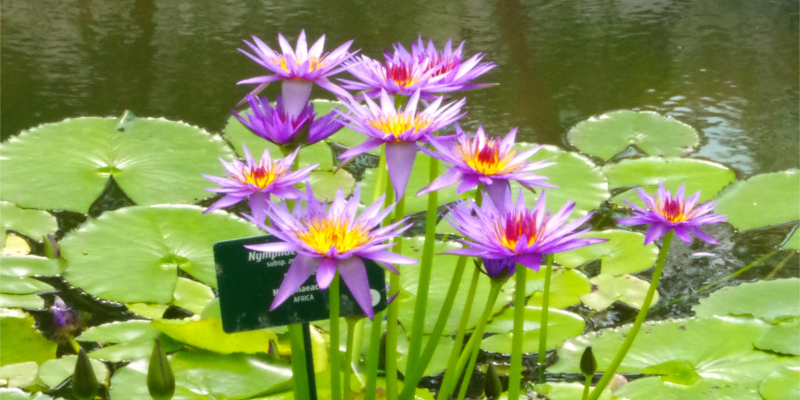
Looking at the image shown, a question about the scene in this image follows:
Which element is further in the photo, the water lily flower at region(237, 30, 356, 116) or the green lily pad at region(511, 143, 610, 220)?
the green lily pad at region(511, 143, 610, 220)

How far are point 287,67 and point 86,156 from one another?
79cm

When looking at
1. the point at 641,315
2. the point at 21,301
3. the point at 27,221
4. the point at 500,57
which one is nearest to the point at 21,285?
the point at 21,301

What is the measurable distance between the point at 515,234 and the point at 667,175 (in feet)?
3.07

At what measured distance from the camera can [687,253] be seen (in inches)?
44.2

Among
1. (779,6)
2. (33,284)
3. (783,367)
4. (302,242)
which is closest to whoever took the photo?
(302,242)

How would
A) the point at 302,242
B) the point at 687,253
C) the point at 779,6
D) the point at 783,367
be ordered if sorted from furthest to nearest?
the point at 779,6 < the point at 687,253 < the point at 783,367 < the point at 302,242

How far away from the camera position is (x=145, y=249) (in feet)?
3.19

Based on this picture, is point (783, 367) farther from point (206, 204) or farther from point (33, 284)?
point (33, 284)

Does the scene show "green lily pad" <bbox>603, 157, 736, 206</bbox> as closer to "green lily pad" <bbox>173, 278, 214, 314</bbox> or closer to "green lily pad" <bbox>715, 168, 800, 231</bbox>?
"green lily pad" <bbox>715, 168, 800, 231</bbox>

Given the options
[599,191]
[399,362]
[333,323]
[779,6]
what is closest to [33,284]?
[399,362]

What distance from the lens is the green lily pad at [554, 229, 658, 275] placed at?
3.45ft

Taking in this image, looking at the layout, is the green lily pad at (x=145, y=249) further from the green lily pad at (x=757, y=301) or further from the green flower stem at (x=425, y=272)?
the green lily pad at (x=757, y=301)

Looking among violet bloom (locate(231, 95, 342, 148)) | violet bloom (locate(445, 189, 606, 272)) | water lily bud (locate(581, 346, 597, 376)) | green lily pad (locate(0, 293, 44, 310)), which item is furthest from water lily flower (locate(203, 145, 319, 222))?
green lily pad (locate(0, 293, 44, 310))

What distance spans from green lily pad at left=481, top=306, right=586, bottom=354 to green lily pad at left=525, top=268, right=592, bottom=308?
35 mm
